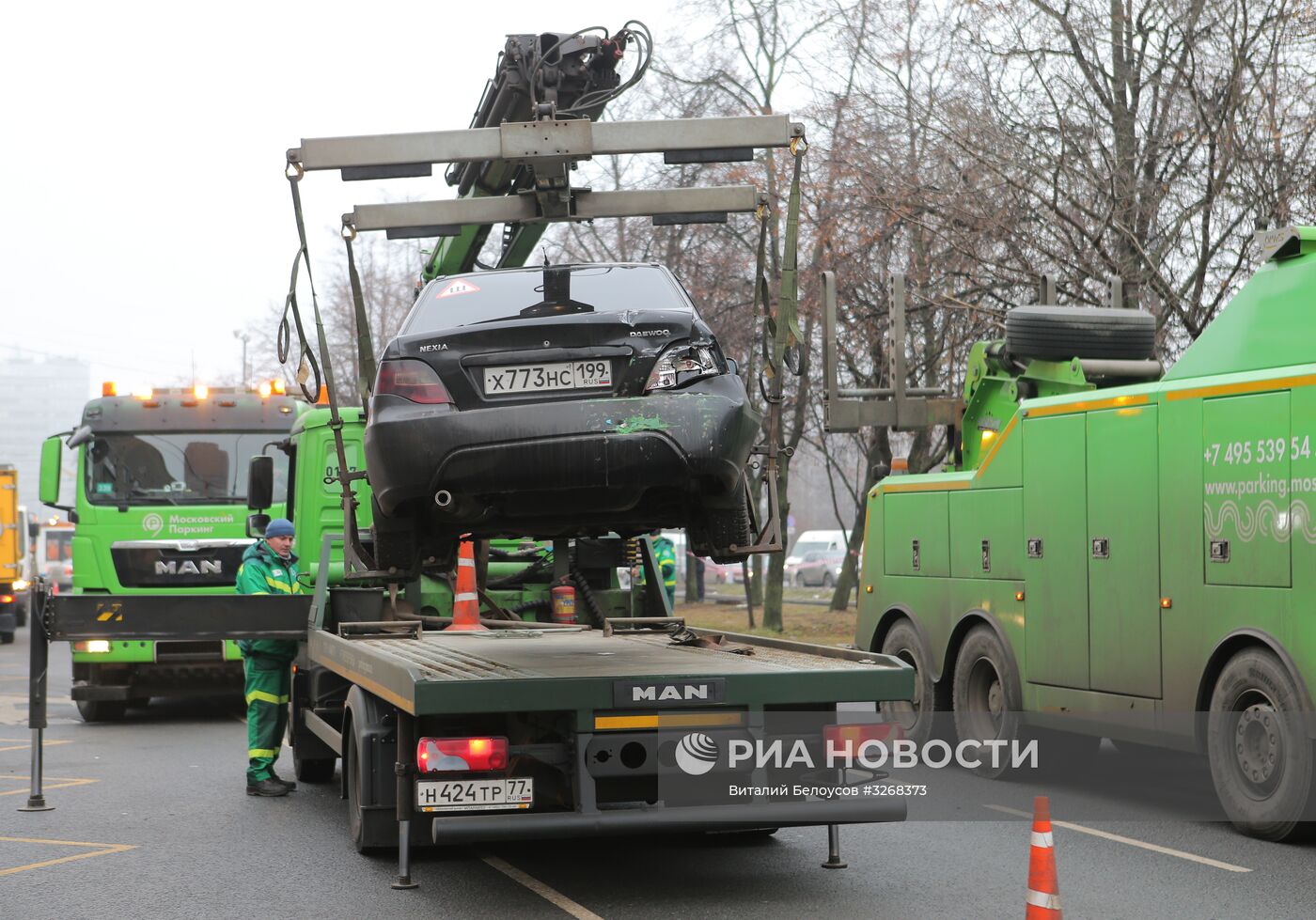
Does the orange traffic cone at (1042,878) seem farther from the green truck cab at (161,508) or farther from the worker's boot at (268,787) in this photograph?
the green truck cab at (161,508)

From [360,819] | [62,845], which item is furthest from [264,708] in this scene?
[360,819]

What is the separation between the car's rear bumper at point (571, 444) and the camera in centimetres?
729

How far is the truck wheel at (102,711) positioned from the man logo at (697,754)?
10.6 metres

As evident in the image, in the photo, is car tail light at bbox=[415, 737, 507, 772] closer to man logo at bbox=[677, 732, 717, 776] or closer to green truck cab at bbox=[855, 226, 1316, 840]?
man logo at bbox=[677, 732, 717, 776]

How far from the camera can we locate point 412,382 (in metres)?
7.51

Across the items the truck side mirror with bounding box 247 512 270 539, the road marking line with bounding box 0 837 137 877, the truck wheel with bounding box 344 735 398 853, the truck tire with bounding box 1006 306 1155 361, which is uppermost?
the truck tire with bounding box 1006 306 1155 361

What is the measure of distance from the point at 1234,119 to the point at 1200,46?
114cm

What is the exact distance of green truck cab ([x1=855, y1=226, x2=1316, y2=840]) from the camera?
867 cm

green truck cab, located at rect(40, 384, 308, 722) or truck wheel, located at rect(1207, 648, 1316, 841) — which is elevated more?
green truck cab, located at rect(40, 384, 308, 722)

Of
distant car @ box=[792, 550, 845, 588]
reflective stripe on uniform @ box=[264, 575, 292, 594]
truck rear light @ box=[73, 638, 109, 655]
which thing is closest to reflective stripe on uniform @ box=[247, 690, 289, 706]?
reflective stripe on uniform @ box=[264, 575, 292, 594]

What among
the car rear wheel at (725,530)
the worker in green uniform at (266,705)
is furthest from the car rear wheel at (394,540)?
the worker in green uniform at (266,705)

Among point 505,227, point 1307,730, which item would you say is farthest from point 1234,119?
point 1307,730

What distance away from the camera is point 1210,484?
9.29 metres

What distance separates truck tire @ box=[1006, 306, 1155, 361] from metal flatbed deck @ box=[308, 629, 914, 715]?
410 cm
